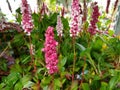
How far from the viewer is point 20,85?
1.46m

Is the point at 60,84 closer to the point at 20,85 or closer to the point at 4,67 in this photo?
the point at 20,85

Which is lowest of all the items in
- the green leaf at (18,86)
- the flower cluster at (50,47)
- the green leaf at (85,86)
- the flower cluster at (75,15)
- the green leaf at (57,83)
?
the green leaf at (85,86)

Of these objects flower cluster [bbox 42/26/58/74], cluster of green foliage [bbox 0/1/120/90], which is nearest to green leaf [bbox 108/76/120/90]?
cluster of green foliage [bbox 0/1/120/90]

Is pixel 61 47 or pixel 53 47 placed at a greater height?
pixel 53 47

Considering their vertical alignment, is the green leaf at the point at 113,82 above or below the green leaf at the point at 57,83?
below

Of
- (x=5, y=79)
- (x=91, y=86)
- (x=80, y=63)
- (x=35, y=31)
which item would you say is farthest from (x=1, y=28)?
(x=91, y=86)

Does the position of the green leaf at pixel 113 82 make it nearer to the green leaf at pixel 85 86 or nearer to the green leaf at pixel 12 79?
the green leaf at pixel 85 86

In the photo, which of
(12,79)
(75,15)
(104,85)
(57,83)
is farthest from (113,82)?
(12,79)

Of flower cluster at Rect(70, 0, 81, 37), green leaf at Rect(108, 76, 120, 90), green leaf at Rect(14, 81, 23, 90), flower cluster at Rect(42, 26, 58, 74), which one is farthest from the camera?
green leaf at Rect(14, 81, 23, 90)

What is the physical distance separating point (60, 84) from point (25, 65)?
402mm

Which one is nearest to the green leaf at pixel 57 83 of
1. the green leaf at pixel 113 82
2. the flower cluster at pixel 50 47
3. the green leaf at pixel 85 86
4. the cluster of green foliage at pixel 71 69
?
the cluster of green foliage at pixel 71 69

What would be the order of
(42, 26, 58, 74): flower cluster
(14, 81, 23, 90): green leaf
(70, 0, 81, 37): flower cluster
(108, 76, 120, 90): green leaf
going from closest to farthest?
(42, 26, 58, 74): flower cluster
(70, 0, 81, 37): flower cluster
(108, 76, 120, 90): green leaf
(14, 81, 23, 90): green leaf

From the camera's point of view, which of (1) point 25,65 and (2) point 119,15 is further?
(2) point 119,15

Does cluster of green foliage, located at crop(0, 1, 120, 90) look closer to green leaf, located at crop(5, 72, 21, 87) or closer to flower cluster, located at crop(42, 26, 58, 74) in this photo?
green leaf, located at crop(5, 72, 21, 87)
